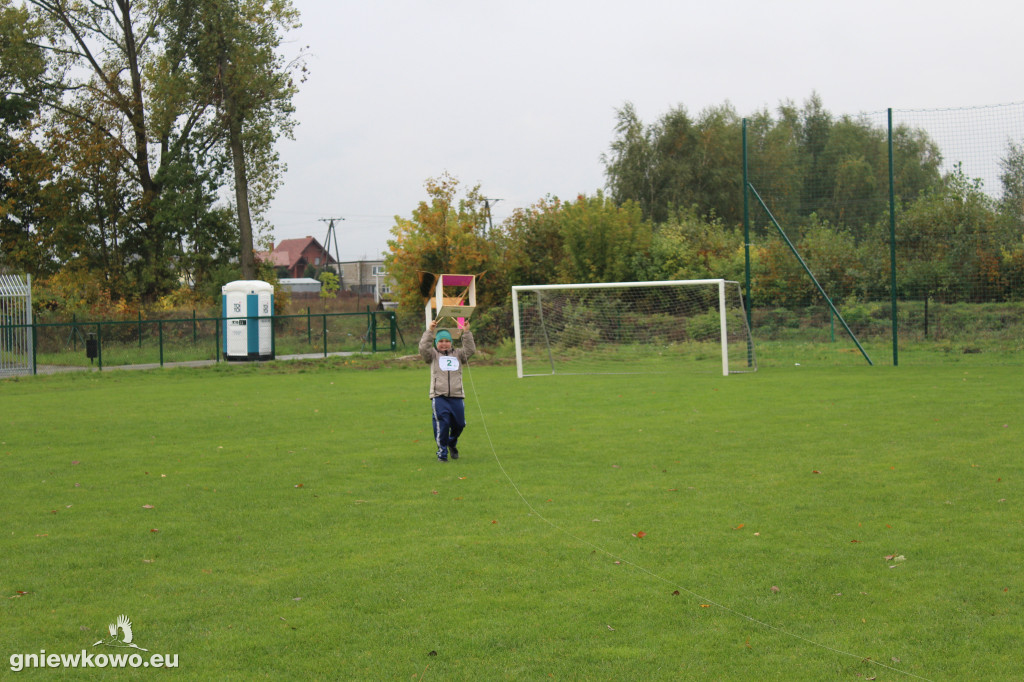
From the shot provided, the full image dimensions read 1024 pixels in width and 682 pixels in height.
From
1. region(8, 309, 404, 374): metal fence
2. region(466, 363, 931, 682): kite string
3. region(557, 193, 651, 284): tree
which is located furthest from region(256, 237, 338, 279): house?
region(466, 363, 931, 682): kite string

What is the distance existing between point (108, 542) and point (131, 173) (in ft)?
118

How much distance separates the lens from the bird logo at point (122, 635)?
500 centimetres

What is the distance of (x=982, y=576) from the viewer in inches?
233

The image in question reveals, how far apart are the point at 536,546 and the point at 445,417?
386 cm

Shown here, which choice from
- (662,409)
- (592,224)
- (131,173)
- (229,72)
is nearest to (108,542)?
(662,409)

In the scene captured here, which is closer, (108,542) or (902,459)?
(108,542)

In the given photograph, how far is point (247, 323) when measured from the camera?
28.6 metres

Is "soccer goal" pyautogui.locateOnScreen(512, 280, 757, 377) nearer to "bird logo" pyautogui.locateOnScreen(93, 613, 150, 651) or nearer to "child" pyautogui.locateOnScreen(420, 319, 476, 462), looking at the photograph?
"child" pyautogui.locateOnScreen(420, 319, 476, 462)

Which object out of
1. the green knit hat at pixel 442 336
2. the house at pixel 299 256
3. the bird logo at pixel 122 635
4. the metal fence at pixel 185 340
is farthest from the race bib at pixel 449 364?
A: the house at pixel 299 256

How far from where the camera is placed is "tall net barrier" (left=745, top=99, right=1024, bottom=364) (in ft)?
71.1

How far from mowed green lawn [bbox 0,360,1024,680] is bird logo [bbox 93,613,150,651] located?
2.0 inches

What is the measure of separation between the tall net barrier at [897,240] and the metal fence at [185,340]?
13.6 meters

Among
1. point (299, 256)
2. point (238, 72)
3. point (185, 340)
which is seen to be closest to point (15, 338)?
point (185, 340)

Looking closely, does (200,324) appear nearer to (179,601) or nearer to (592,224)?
(592,224)
